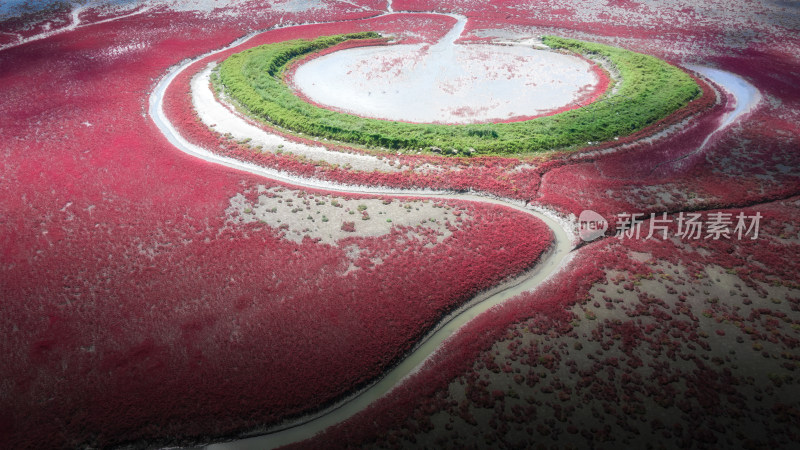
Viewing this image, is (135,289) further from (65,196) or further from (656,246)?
(656,246)

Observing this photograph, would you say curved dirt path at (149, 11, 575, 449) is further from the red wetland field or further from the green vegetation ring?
the green vegetation ring

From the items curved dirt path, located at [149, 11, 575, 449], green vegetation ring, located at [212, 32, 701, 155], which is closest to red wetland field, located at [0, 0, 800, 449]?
curved dirt path, located at [149, 11, 575, 449]

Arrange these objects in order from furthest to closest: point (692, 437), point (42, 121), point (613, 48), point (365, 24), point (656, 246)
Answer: point (365, 24) → point (613, 48) → point (42, 121) → point (656, 246) → point (692, 437)

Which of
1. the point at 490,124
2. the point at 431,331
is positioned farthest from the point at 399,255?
the point at 490,124

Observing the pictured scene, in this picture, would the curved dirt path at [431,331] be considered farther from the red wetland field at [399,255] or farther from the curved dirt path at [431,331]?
the red wetland field at [399,255]

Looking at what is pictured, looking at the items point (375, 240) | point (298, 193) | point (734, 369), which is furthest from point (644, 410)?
point (298, 193)

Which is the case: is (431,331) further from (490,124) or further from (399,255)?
(490,124)

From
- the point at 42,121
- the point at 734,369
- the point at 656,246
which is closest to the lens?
the point at 734,369

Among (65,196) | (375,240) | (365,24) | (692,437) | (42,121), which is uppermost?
(365,24)

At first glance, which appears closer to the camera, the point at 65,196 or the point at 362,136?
the point at 65,196
